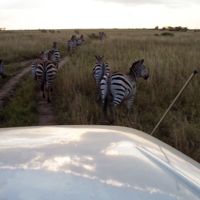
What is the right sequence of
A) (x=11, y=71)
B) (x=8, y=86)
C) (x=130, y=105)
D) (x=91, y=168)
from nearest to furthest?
(x=91, y=168) < (x=130, y=105) < (x=8, y=86) < (x=11, y=71)

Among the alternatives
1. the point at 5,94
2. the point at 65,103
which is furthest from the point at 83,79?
the point at 5,94

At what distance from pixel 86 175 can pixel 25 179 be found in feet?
0.93

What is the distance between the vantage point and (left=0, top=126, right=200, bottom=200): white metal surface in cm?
89

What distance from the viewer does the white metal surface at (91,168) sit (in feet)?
2.91

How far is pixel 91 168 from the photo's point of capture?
Answer: 1.07 m

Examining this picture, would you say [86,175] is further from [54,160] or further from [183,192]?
[183,192]

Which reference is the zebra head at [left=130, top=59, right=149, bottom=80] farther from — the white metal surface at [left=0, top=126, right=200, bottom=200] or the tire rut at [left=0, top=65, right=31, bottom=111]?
the white metal surface at [left=0, top=126, right=200, bottom=200]

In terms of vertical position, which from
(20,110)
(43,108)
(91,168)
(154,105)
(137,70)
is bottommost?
(43,108)

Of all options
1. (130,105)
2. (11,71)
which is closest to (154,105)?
(130,105)

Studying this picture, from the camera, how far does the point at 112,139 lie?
1.47 meters

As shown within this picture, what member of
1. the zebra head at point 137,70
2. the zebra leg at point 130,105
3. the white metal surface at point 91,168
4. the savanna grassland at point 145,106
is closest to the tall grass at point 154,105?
the savanna grassland at point 145,106

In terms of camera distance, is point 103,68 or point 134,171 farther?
point 103,68

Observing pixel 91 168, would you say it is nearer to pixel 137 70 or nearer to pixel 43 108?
pixel 137 70

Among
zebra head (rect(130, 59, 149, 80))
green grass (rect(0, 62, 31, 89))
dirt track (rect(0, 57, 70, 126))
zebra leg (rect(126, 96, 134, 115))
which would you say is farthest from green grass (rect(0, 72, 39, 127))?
zebra head (rect(130, 59, 149, 80))
